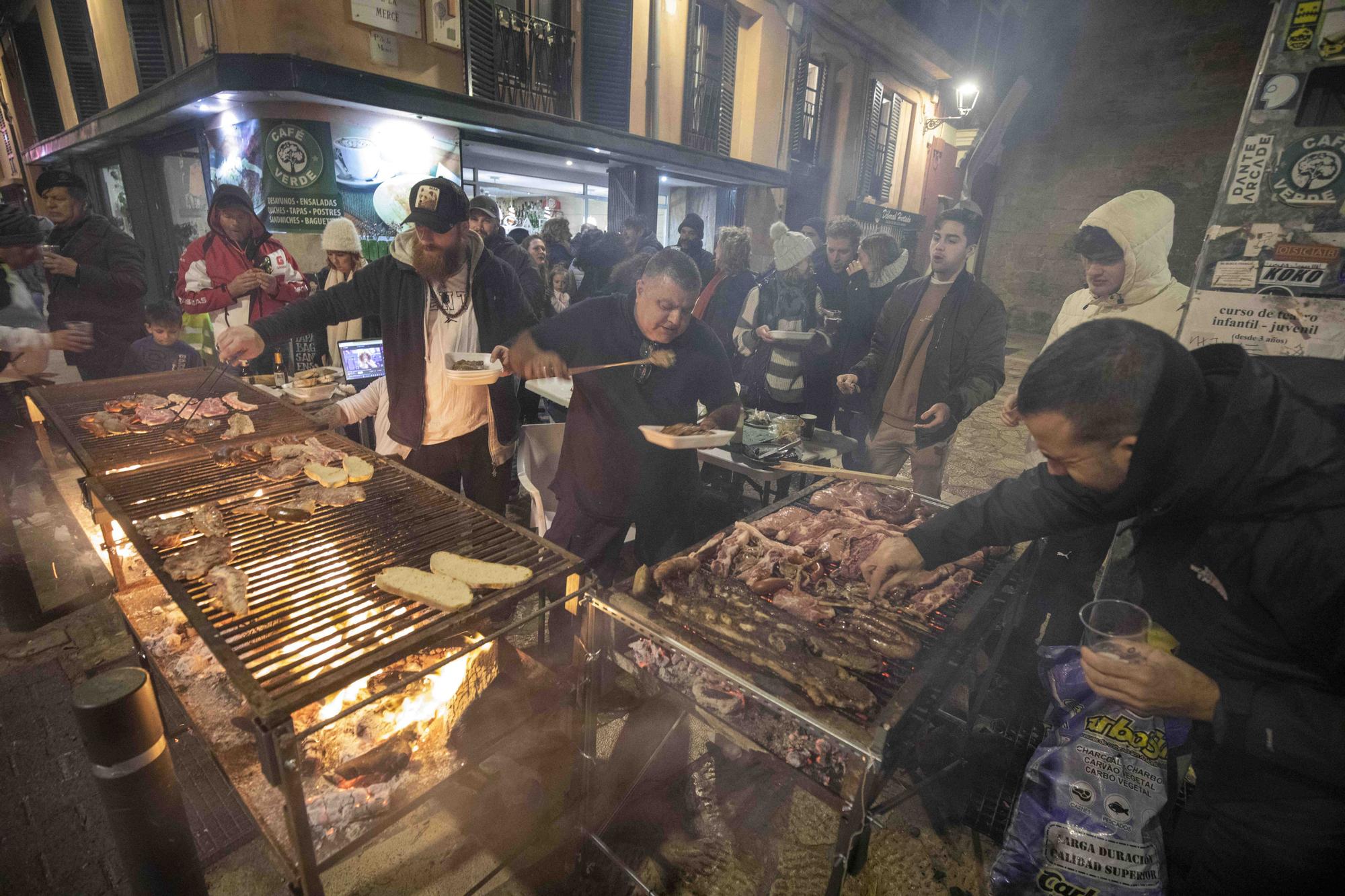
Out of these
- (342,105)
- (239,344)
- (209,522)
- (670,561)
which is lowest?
(670,561)

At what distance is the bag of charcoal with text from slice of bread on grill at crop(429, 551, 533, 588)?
2.06 metres

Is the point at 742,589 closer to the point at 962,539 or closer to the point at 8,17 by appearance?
the point at 962,539

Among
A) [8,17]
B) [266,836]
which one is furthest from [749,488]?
[8,17]

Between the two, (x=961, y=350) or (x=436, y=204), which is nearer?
(x=436, y=204)

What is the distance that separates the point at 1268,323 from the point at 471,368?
4122 millimetres

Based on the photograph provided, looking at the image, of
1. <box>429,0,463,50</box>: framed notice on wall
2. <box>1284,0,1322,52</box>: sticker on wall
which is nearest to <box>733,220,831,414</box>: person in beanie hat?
<box>1284,0,1322,52</box>: sticker on wall

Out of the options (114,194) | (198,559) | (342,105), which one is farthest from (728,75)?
(198,559)

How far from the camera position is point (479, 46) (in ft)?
27.9

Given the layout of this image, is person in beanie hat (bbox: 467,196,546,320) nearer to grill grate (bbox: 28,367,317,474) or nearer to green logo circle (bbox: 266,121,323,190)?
grill grate (bbox: 28,367,317,474)

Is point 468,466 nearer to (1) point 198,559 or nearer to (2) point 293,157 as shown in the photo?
(1) point 198,559

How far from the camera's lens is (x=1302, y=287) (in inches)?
107

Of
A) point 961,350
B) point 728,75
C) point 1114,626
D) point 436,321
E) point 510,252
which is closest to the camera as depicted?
point 1114,626

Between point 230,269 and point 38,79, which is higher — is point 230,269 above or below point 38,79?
below

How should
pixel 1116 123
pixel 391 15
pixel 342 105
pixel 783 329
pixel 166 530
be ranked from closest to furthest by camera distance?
pixel 166 530, pixel 783 329, pixel 391 15, pixel 342 105, pixel 1116 123
